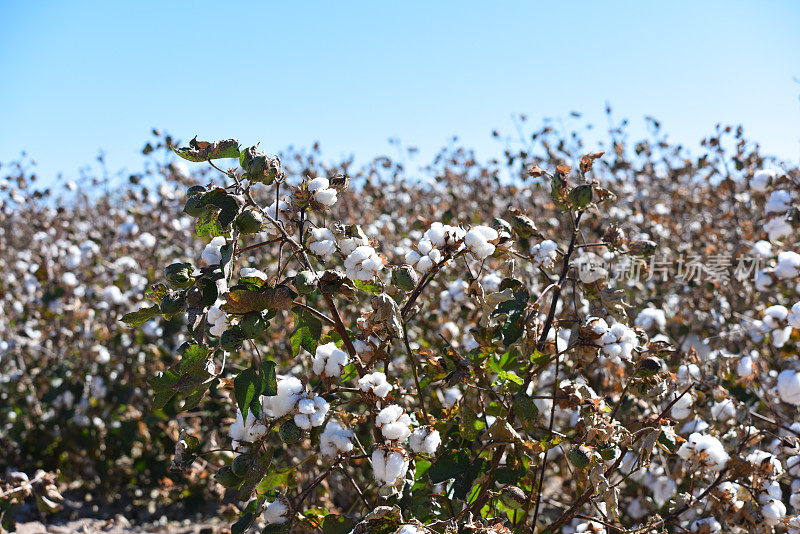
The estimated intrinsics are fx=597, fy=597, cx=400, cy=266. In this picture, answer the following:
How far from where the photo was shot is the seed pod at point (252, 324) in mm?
1050

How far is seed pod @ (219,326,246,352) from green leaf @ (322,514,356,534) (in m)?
0.53

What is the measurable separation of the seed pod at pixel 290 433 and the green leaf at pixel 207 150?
1.83ft

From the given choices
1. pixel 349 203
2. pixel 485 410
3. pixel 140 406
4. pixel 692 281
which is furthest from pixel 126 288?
pixel 692 281

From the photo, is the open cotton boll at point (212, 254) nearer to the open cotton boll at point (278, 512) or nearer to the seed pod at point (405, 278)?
the seed pod at point (405, 278)

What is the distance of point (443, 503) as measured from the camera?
4.75ft

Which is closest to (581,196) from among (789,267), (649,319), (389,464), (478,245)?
(478,245)

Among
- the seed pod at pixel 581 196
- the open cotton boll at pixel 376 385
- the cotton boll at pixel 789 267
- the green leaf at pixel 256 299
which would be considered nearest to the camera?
the green leaf at pixel 256 299

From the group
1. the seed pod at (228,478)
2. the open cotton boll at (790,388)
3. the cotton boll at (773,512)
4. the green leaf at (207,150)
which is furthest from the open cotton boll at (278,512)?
the open cotton boll at (790,388)

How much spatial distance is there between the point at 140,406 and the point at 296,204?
2.81 metres

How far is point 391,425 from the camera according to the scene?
1.20 metres

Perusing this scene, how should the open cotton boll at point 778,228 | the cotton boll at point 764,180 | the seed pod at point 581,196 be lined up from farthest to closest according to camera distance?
the cotton boll at point 764,180 < the open cotton boll at point 778,228 < the seed pod at point 581,196

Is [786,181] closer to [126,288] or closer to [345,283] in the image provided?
[345,283]

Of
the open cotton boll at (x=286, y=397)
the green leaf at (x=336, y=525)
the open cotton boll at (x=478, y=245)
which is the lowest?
the green leaf at (x=336, y=525)

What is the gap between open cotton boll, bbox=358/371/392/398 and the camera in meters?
1.26
